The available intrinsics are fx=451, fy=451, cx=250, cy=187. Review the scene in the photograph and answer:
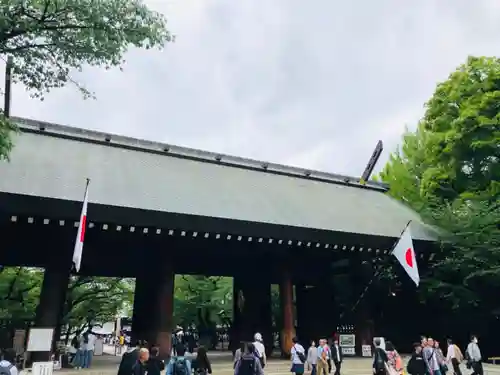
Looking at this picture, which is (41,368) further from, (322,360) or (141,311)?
(141,311)

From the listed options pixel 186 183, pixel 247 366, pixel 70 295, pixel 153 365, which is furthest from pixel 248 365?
pixel 70 295

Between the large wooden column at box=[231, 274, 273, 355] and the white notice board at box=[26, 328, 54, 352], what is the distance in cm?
790

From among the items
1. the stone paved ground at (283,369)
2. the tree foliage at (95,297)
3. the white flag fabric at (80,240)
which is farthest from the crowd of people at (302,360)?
the tree foliage at (95,297)

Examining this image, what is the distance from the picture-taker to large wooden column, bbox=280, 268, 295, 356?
1470cm

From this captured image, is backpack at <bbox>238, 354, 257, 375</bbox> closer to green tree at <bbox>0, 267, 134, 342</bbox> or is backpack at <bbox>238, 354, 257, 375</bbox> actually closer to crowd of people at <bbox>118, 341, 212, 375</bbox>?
crowd of people at <bbox>118, 341, 212, 375</bbox>

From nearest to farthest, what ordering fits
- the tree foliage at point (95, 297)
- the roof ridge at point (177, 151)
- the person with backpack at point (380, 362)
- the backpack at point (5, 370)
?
the backpack at point (5, 370)
the person with backpack at point (380, 362)
the roof ridge at point (177, 151)
the tree foliage at point (95, 297)

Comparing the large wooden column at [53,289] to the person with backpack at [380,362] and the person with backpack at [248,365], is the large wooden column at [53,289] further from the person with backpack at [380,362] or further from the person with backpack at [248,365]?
the person with backpack at [380,362]

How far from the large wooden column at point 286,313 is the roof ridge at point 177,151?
692cm

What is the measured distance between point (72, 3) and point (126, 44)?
116 centimetres

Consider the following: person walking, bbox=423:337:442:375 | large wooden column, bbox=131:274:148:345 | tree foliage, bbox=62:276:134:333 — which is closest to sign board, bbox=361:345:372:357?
person walking, bbox=423:337:442:375

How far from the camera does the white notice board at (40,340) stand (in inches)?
436

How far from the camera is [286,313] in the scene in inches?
590

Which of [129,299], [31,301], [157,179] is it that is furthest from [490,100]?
[31,301]

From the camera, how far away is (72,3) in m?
7.90
